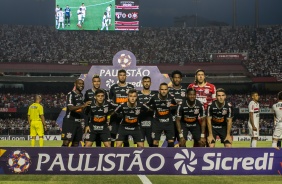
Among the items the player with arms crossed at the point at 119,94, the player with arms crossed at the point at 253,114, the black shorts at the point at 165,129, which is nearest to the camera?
the black shorts at the point at 165,129

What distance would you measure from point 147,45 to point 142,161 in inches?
2008

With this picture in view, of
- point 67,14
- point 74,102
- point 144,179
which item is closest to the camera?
point 144,179

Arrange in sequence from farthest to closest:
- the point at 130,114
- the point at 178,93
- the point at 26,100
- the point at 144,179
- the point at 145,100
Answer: the point at 26,100
the point at 178,93
the point at 145,100
the point at 130,114
the point at 144,179

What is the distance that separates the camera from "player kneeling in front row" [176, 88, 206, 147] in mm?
12393

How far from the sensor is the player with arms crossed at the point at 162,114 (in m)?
12.6

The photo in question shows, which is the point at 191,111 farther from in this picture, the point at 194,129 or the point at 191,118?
the point at 194,129

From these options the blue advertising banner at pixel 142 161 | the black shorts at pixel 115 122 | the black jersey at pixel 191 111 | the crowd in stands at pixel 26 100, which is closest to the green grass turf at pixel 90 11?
the crowd in stands at pixel 26 100

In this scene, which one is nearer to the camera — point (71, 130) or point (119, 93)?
point (71, 130)

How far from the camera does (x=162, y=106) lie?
497 inches

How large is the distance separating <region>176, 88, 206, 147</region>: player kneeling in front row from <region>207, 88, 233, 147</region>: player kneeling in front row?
0.62 ft

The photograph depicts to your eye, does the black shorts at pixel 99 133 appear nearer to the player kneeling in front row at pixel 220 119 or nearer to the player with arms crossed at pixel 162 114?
the player with arms crossed at pixel 162 114

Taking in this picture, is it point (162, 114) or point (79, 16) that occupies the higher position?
point (79, 16)

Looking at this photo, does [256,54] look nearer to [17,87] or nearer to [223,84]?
[223,84]

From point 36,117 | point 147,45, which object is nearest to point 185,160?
point 36,117
